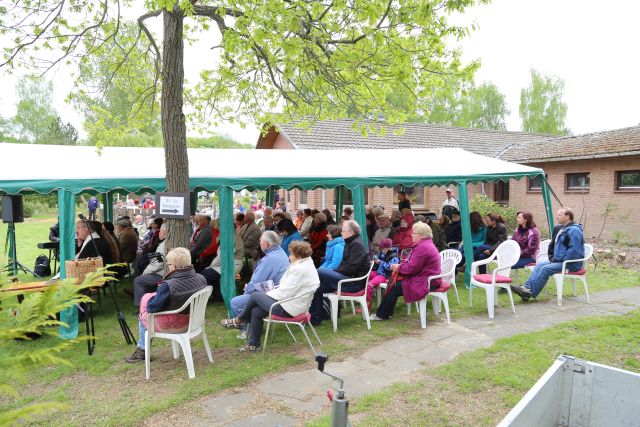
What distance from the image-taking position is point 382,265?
6855 mm

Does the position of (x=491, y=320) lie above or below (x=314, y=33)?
below

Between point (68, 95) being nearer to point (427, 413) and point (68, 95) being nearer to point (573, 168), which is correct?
point (427, 413)

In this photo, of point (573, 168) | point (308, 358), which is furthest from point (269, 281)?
point (573, 168)

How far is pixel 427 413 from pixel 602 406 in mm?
1479

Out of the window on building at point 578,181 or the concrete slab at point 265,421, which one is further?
the window on building at point 578,181

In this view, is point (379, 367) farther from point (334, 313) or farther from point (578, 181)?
point (578, 181)

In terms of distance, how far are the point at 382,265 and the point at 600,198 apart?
11239mm

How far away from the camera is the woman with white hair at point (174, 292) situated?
4.23m

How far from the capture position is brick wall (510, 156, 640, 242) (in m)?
13.6

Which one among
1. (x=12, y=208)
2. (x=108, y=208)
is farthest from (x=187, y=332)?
(x=108, y=208)

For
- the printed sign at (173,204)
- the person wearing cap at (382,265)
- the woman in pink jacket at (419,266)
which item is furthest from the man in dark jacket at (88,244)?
the woman in pink jacket at (419,266)

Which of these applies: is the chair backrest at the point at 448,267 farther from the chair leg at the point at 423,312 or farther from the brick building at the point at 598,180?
the brick building at the point at 598,180

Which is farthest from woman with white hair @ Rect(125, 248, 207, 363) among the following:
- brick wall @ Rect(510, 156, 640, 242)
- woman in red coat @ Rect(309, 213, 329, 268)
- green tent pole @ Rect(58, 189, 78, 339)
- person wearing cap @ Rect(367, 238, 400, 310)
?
brick wall @ Rect(510, 156, 640, 242)

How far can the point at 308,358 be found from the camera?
15.5 feet
